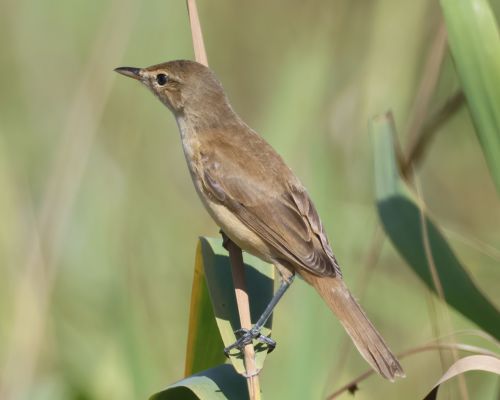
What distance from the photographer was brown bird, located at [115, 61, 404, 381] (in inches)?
121

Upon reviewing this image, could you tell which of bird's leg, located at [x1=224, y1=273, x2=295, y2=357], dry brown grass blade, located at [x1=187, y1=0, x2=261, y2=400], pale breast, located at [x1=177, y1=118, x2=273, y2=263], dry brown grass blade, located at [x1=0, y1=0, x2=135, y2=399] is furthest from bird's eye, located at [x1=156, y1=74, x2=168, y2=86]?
bird's leg, located at [x1=224, y1=273, x2=295, y2=357]

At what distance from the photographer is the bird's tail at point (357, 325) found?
9.37 ft

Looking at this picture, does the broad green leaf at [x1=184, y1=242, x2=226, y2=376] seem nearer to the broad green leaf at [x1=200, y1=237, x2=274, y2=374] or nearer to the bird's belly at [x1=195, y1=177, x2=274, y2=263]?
the broad green leaf at [x1=200, y1=237, x2=274, y2=374]

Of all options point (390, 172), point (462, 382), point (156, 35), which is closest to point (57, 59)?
point (156, 35)

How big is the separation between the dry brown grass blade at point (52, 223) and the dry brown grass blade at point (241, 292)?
0.82 m

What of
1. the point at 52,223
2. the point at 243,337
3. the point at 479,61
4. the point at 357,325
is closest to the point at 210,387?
the point at 243,337

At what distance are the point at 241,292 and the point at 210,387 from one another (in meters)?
0.45

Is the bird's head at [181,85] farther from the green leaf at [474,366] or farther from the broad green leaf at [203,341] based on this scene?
the green leaf at [474,366]

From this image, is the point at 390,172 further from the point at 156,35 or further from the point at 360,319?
the point at 156,35

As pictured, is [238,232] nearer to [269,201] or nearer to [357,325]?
[269,201]

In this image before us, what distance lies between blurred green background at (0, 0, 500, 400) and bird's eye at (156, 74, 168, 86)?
386mm

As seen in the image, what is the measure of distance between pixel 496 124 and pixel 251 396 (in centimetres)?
99

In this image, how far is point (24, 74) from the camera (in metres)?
4.98

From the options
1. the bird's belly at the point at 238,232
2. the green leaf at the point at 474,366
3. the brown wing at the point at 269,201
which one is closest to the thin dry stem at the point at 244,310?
the bird's belly at the point at 238,232
